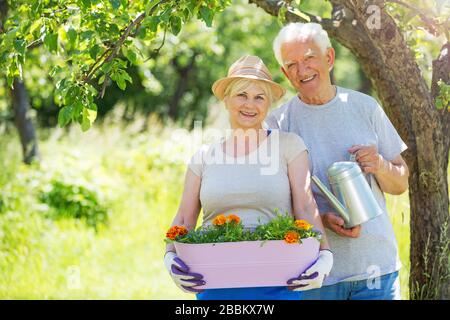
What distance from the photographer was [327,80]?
2613mm

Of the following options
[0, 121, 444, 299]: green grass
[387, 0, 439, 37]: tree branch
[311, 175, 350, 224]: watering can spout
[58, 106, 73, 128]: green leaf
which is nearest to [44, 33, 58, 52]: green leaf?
[58, 106, 73, 128]: green leaf

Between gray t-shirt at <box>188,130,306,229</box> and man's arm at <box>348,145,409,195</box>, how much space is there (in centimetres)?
21

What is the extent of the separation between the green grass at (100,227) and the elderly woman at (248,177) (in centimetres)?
175

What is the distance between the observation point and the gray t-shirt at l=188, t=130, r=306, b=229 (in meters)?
2.34

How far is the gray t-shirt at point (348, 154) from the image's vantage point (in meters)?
2.54

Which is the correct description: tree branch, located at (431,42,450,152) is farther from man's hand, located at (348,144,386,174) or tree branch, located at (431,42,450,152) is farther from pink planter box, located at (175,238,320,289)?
pink planter box, located at (175,238,320,289)

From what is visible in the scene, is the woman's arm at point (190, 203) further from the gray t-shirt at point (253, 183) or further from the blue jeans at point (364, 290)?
the blue jeans at point (364, 290)

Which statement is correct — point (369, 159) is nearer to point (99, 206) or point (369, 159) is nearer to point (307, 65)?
point (307, 65)

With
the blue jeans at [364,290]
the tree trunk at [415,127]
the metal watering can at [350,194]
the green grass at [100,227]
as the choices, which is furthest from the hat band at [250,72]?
the green grass at [100,227]

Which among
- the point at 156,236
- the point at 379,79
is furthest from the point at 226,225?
the point at 156,236

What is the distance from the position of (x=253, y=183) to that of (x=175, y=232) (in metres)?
0.30

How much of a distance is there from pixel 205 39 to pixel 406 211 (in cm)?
500

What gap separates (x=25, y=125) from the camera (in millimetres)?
6844
